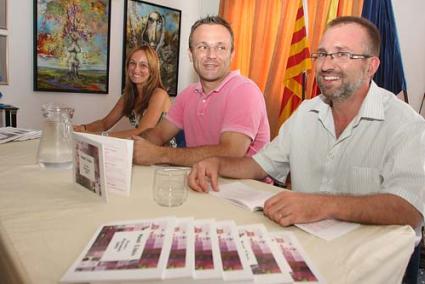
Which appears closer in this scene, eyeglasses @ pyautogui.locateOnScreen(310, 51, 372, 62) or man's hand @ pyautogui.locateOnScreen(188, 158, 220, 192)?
man's hand @ pyautogui.locateOnScreen(188, 158, 220, 192)

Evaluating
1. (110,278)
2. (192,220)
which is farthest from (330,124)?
(110,278)

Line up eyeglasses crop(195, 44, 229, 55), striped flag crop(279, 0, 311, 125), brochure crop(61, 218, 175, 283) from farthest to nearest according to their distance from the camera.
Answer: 1. striped flag crop(279, 0, 311, 125)
2. eyeglasses crop(195, 44, 229, 55)
3. brochure crop(61, 218, 175, 283)

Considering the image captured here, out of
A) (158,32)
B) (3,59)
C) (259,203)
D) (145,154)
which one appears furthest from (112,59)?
(259,203)

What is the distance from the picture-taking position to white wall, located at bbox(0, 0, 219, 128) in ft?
9.57

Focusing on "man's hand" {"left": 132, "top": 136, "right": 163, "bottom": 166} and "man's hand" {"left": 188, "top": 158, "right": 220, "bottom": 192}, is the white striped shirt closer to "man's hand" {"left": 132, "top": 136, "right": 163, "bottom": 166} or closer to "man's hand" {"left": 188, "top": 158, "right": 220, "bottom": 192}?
"man's hand" {"left": 188, "top": 158, "right": 220, "bottom": 192}

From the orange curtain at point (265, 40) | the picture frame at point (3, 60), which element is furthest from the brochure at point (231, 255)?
the picture frame at point (3, 60)

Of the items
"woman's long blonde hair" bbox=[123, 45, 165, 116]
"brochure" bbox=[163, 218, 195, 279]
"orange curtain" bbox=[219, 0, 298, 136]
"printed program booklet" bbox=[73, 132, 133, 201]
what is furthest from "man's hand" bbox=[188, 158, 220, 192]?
"orange curtain" bbox=[219, 0, 298, 136]

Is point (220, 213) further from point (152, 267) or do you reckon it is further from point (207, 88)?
point (207, 88)

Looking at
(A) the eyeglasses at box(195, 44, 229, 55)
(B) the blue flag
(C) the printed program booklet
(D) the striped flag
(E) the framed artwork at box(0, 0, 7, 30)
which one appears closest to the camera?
(C) the printed program booklet

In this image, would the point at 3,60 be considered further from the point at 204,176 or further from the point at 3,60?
the point at 204,176

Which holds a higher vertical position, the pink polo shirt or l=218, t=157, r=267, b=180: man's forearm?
the pink polo shirt

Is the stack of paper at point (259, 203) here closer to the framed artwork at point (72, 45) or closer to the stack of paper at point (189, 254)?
the stack of paper at point (189, 254)

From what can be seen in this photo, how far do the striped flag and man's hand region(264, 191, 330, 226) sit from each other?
6.30ft

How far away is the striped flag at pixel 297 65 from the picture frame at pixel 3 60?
2206 millimetres
